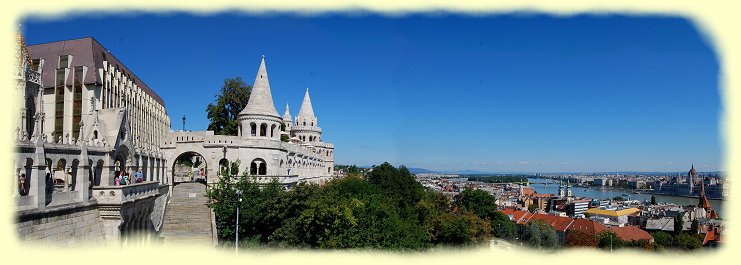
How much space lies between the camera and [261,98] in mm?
28969

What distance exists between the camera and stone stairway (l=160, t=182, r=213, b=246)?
18.2m

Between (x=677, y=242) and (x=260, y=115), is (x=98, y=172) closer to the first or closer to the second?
(x=260, y=115)

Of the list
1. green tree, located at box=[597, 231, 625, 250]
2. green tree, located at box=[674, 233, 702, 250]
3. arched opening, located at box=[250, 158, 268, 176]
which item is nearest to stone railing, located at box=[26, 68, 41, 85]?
arched opening, located at box=[250, 158, 268, 176]

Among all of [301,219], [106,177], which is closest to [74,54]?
[301,219]

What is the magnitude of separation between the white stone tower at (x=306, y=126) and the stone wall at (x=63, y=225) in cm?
3760

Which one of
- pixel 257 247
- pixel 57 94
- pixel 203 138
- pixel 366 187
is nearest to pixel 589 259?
pixel 257 247

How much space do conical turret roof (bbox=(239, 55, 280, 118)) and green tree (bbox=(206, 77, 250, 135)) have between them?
8315mm

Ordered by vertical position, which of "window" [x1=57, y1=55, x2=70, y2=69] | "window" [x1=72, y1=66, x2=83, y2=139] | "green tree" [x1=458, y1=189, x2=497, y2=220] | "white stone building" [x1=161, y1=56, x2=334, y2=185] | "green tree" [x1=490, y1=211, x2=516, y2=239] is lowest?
"green tree" [x1=490, y1=211, x2=516, y2=239]

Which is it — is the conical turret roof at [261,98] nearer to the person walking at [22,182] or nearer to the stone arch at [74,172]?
the stone arch at [74,172]

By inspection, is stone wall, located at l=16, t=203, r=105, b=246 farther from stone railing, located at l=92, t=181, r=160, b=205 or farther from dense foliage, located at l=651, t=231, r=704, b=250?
dense foliage, located at l=651, t=231, r=704, b=250

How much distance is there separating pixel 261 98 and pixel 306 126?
20954 millimetres

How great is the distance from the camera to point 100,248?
38.9 feet

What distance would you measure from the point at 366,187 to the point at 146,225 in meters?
19.5

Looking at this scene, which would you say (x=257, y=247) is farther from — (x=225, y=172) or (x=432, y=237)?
(x=432, y=237)
